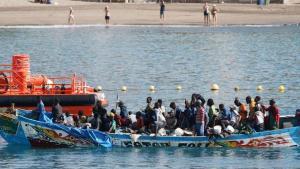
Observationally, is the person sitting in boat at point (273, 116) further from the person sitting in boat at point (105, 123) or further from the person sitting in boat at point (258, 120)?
the person sitting in boat at point (105, 123)

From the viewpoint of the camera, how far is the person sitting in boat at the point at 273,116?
36781 mm

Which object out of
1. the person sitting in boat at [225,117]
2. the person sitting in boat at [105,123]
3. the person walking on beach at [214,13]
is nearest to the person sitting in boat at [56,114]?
the person sitting in boat at [105,123]

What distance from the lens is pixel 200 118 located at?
120 ft

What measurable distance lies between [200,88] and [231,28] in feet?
104

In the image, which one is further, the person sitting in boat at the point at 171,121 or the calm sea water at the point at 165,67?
the person sitting in boat at the point at 171,121

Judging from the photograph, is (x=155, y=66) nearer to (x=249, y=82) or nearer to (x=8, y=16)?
(x=249, y=82)

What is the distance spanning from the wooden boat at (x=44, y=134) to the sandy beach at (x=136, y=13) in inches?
1923

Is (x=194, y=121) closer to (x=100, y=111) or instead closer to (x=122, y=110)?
(x=122, y=110)

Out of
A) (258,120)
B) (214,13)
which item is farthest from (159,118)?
(214,13)

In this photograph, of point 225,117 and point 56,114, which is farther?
point 56,114

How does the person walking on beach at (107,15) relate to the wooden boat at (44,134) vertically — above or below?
above

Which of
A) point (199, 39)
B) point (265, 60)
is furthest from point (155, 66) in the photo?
point (199, 39)

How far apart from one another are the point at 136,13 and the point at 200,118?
181 ft

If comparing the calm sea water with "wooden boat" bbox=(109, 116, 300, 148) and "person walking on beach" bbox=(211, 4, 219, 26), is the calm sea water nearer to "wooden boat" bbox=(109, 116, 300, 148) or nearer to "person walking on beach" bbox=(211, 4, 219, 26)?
"wooden boat" bbox=(109, 116, 300, 148)
